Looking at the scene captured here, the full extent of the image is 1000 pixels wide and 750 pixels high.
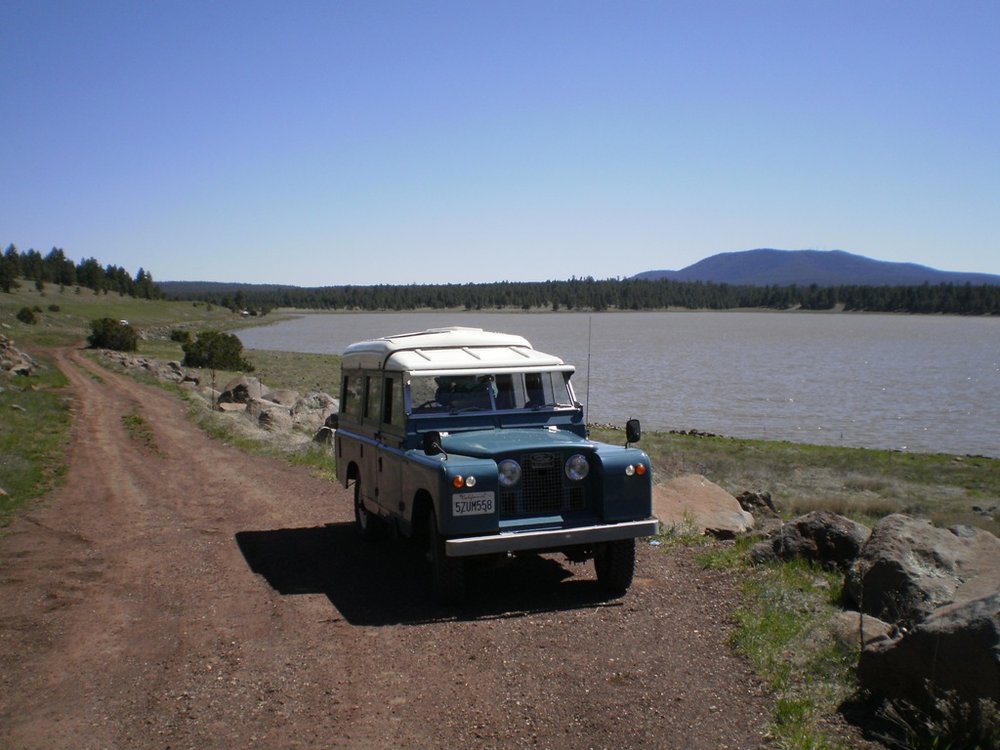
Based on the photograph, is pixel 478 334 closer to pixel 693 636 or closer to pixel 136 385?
pixel 693 636

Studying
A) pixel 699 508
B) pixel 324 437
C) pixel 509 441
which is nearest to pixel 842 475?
pixel 324 437

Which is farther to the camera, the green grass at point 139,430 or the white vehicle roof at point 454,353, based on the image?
the green grass at point 139,430

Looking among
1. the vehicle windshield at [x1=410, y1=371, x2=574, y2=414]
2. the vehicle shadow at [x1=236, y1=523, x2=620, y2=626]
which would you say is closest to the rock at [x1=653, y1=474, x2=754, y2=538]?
the vehicle shadow at [x1=236, y1=523, x2=620, y2=626]

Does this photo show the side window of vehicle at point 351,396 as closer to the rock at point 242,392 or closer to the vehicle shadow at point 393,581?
the vehicle shadow at point 393,581

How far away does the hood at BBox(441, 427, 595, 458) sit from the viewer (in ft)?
28.0

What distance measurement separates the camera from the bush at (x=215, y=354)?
54.3 m

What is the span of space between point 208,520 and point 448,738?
825cm

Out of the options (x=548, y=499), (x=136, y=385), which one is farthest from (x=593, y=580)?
(x=136, y=385)

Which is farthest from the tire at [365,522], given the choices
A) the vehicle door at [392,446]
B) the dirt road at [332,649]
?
the vehicle door at [392,446]

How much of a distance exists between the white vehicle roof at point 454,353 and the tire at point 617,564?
214 cm

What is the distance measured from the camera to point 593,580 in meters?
9.45

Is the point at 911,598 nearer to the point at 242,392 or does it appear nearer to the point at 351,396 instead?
the point at 351,396

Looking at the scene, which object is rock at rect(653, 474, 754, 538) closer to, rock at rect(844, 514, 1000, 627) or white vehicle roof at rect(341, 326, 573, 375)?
white vehicle roof at rect(341, 326, 573, 375)

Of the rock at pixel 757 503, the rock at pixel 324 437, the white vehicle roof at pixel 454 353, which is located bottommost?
the rock at pixel 757 503
